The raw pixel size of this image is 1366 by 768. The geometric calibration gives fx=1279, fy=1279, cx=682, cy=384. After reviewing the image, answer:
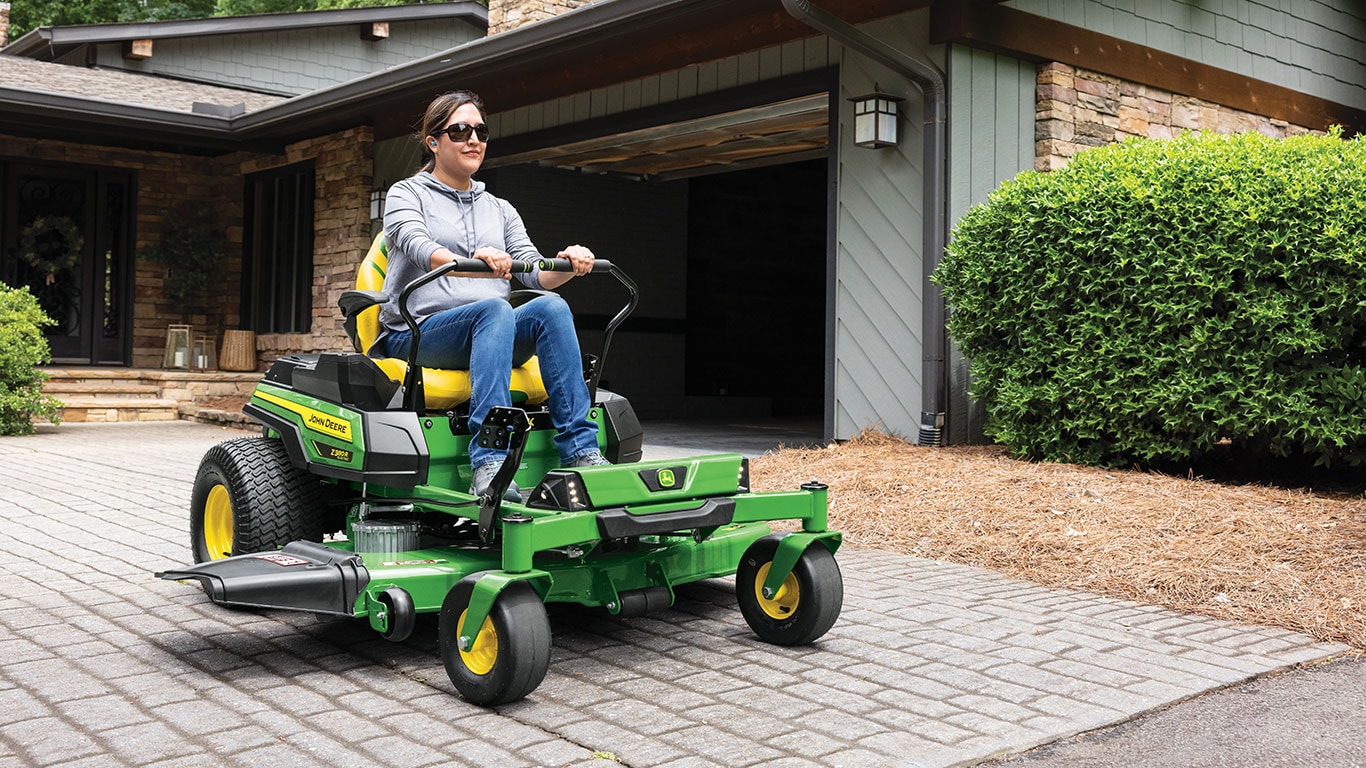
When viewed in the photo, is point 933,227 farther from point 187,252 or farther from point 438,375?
point 187,252

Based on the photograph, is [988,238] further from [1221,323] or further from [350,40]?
[350,40]

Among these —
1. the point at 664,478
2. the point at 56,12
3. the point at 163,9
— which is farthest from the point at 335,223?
the point at 163,9

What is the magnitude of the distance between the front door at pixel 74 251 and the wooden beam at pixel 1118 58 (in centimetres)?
1056

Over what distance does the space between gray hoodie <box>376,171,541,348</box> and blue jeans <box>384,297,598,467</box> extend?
14 centimetres

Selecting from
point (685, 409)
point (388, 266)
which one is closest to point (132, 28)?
point (685, 409)

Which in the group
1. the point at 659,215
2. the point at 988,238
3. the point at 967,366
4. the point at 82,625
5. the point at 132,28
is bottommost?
the point at 82,625

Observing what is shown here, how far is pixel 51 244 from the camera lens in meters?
14.3

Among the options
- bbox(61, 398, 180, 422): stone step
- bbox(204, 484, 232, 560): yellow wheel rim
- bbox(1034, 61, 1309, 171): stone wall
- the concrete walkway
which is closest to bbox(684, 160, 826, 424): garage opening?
bbox(61, 398, 180, 422): stone step

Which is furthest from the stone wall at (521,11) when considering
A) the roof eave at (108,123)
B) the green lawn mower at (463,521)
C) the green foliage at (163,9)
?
the green foliage at (163,9)

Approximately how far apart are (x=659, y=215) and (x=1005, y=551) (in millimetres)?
9056

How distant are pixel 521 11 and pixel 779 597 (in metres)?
9.19

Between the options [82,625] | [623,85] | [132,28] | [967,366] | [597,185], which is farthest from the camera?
[132,28]

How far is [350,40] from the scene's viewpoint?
57.2 ft

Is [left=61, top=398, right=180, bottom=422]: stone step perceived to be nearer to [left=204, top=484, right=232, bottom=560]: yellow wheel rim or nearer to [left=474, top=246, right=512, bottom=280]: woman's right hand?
[left=204, top=484, right=232, bottom=560]: yellow wheel rim
